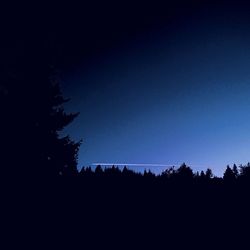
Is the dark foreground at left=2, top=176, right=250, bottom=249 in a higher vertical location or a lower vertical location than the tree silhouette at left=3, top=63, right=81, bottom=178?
lower

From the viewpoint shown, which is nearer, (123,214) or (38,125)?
(38,125)

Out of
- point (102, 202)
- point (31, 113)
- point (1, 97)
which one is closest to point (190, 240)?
point (102, 202)

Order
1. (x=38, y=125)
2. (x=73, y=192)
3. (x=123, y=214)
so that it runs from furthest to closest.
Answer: (x=123, y=214)
(x=73, y=192)
(x=38, y=125)

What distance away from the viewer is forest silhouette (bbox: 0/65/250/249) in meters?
19.5

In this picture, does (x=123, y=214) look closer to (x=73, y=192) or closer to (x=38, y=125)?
(x=73, y=192)

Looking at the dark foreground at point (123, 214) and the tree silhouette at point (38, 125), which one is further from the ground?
the tree silhouette at point (38, 125)

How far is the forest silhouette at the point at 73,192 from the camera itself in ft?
64.0

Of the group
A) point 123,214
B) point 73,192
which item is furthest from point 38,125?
point 123,214

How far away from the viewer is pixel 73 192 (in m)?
22.9

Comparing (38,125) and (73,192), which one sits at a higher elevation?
(38,125)

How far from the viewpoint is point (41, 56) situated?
22.9 meters

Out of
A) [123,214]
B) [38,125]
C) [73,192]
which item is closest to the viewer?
[38,125]

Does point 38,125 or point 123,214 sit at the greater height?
point 38,125

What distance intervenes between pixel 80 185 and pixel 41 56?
8633 millimetres
